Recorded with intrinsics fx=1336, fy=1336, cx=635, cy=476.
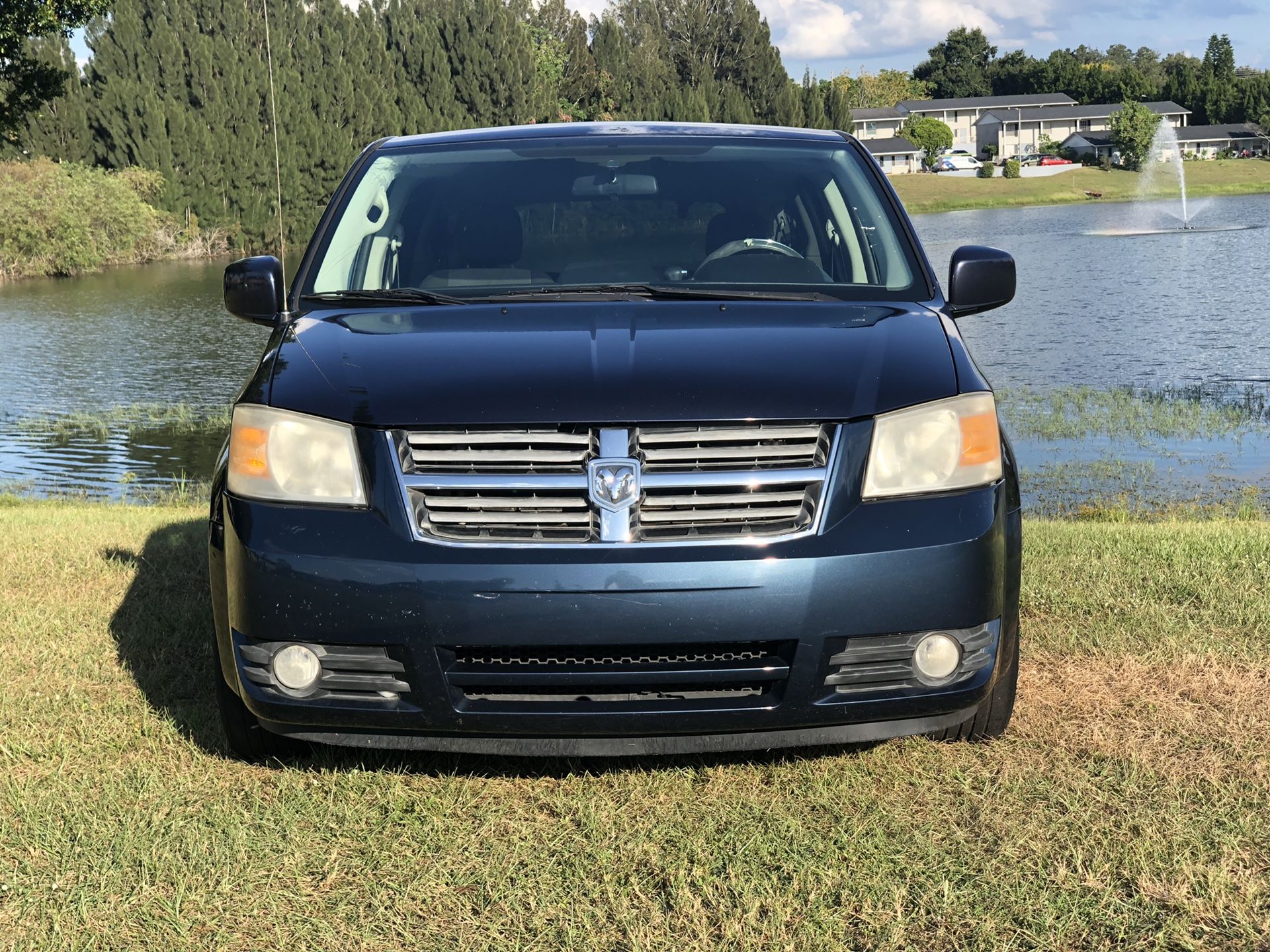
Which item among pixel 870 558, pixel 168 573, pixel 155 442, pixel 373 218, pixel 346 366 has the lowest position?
pixel 155 442

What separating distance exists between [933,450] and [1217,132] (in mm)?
153724

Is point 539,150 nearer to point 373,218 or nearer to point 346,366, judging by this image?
point 373,218

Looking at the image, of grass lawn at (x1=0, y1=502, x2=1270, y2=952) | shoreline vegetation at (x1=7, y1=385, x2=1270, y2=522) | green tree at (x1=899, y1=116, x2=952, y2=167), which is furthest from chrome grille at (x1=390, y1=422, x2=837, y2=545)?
green tree at (x1=899, y1=116, x2=952, y2=167)

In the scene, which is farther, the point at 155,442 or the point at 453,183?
the point at 155,442

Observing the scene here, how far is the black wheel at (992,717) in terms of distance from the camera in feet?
11.6

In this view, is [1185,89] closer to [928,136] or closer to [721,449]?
[928,136]

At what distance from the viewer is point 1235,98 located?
145125 mm

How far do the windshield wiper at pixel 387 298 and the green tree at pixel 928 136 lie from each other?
135 m

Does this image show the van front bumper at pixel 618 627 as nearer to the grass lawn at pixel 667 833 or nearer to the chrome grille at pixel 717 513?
the chrome grille at pixel 717 513

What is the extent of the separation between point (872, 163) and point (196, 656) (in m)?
2.89

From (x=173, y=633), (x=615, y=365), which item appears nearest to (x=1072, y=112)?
(x=173, y=633)

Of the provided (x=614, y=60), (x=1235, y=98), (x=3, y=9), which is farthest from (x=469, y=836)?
(x=1235, y=98)

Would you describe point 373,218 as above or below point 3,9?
below

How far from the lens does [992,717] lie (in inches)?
142
